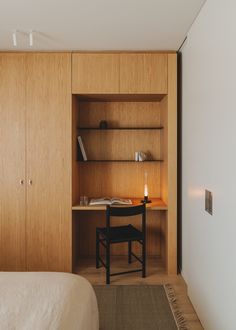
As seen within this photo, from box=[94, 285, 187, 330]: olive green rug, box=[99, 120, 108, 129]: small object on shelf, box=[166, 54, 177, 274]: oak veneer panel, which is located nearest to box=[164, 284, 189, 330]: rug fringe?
box=[94, 285, 187, 330]: olive green rug

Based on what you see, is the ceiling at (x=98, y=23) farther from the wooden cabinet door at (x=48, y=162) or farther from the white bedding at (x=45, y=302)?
the white bedding at (x=45, y=302)

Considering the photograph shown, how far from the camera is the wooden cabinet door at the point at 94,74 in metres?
3.57

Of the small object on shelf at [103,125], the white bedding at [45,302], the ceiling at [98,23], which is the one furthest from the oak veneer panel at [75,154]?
the white bedding at [45,302]

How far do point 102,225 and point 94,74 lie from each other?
75.4 inches

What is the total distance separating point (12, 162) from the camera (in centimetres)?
360

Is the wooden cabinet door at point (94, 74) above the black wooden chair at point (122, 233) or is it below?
above

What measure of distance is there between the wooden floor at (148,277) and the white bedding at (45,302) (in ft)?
3.63

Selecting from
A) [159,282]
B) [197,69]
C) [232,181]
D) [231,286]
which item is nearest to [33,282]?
[231,286]

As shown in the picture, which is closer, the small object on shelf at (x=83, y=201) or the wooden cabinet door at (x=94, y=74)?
the wooden cabinet door at (x=94, y=74)

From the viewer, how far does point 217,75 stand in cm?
211

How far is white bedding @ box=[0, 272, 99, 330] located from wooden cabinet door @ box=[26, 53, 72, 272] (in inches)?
60.6

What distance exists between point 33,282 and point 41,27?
2.22 metres

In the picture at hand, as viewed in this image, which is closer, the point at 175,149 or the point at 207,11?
the point at 207,11

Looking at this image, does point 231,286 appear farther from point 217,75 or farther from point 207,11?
point 207,11
